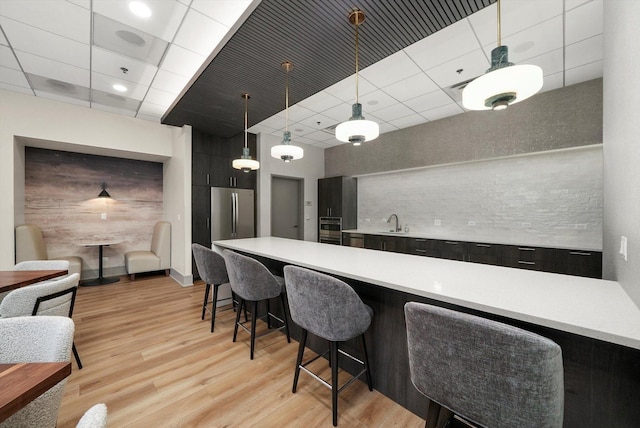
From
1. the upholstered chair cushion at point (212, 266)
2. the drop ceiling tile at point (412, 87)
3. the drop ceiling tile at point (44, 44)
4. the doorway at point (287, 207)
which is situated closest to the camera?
the drop ceiling tile at point (44, 44)

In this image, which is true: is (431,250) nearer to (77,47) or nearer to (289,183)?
(289,183)

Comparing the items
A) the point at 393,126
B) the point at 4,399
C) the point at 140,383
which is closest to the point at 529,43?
the point at 393,126

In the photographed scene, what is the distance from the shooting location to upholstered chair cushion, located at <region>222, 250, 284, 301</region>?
207 cm

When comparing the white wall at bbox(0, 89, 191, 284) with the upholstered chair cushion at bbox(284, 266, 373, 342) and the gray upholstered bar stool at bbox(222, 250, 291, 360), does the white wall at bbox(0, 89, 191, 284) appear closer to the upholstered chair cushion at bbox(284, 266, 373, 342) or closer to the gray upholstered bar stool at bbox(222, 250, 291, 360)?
the gray upholstered bar stool at bbox(222, 250, 291, 360)

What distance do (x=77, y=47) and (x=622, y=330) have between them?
4447mm

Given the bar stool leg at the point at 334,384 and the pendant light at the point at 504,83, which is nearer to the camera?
the pendant light at the point at 504,83

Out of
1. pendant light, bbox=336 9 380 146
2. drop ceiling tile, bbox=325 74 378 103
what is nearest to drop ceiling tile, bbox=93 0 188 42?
pendant light, bbox=336 9 380 146

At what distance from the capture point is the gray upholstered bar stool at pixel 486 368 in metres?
0.75

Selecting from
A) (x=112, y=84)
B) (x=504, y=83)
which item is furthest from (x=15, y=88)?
(x=504, y=83)

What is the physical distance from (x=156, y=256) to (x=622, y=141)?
20.0 feet

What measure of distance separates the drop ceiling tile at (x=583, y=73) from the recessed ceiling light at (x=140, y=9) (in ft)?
14.4

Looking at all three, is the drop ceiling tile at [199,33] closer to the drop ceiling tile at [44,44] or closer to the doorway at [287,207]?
the drop ceiling tile at [44,44]

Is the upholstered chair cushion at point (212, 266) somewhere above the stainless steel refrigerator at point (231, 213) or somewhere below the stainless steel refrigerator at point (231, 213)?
below

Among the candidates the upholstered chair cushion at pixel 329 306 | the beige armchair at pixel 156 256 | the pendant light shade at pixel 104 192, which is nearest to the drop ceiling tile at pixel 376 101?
the upholstered chair cushion at pixel 329 306
